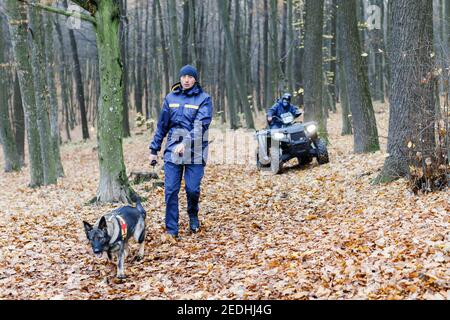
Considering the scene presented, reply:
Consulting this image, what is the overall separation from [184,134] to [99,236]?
2100mm

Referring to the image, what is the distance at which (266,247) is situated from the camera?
22.1 feet

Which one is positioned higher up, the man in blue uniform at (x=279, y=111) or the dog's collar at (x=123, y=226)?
the man in blue uniform at (x=279, y=111)

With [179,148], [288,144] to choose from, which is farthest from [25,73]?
[179,148]

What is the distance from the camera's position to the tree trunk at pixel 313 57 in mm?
15242

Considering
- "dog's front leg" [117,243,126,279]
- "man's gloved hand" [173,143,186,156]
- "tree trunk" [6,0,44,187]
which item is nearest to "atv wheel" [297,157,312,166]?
"man's gloved hand" [173,143,186,156]

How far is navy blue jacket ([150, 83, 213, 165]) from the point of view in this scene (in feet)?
23.8

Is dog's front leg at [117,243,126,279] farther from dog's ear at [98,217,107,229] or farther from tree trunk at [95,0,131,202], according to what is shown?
tree trunk at [95,0,131,202]

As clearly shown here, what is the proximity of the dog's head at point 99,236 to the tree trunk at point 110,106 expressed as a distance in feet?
13.4

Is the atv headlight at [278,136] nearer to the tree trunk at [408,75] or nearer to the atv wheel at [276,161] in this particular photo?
the atv wheel at [276,161]

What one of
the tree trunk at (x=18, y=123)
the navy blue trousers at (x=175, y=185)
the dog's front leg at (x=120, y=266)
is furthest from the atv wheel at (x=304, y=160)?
the tree trunk at (x=18, y=123)

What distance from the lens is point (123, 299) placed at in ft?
17.5

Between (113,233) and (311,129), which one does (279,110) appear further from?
(113,233)
